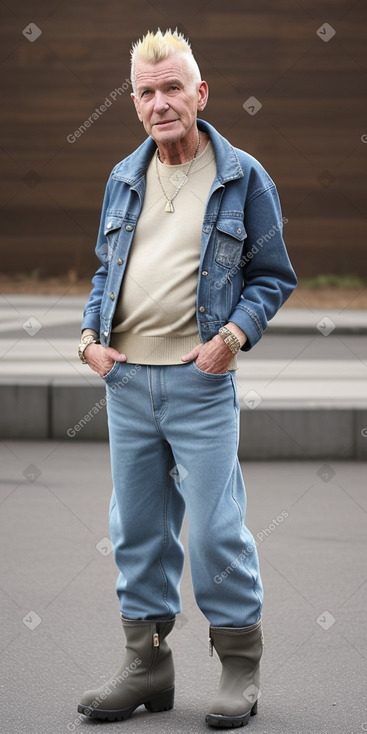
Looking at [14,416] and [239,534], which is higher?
[14,416]

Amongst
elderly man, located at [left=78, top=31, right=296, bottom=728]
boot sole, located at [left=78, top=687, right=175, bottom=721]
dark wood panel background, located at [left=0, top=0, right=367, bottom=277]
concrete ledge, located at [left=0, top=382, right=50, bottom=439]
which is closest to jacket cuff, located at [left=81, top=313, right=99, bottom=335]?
elderly man, located at [left=78, top=31, right=296, bottom=728]

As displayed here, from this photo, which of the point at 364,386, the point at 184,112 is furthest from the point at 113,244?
the point at 364,386

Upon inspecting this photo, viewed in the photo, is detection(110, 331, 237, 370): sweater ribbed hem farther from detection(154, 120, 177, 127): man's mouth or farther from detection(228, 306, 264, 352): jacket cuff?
detection(154, 120, 177, 127): man's mouth

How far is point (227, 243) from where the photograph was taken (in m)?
3.26

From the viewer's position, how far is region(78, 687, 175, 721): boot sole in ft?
11.2

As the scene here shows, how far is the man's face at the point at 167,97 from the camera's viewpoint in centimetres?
321

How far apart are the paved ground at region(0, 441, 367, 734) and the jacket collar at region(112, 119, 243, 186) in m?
1.43

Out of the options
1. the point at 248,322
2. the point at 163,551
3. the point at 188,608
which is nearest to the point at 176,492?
the point at 163,551

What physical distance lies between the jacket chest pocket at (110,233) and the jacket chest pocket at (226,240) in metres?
0.27

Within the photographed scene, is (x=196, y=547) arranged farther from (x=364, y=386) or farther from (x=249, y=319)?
(x=364, y=386)

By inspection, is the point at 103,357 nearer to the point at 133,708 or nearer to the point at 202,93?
the point at 202,93

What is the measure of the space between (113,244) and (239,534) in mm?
821

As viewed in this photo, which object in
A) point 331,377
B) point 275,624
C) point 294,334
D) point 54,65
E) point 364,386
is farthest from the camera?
point 54,65

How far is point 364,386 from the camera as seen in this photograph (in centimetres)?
923
